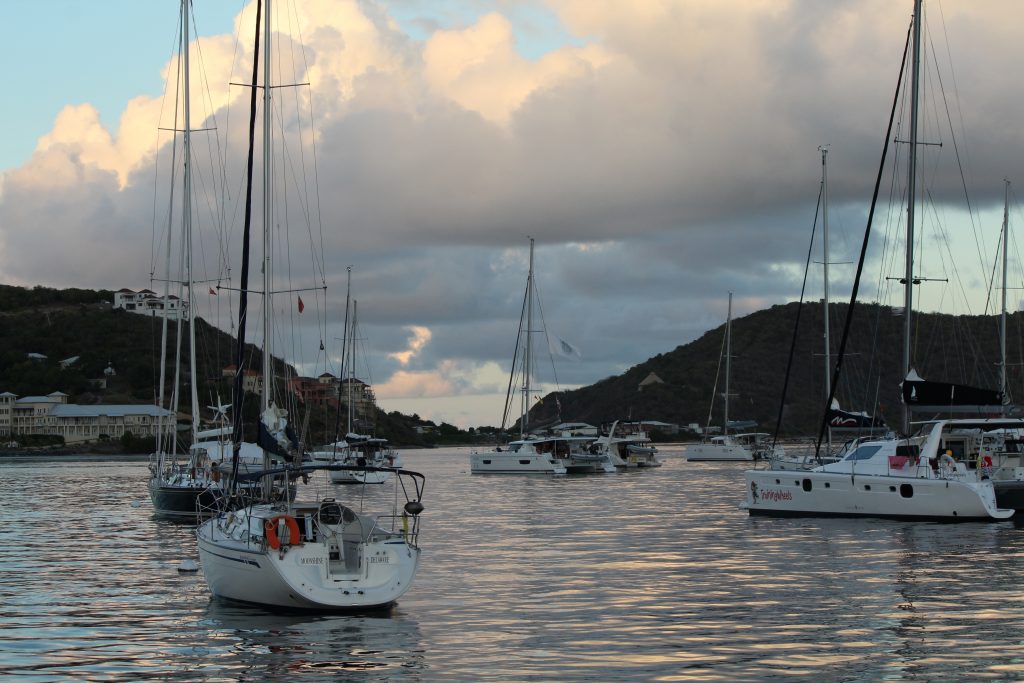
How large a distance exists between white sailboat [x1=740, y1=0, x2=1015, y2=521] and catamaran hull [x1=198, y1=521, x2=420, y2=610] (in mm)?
23099

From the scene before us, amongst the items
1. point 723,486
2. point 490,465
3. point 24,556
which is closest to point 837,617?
point 24,556

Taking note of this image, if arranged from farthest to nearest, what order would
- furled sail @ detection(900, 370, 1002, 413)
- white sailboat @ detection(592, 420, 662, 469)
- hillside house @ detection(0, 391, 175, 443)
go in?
1. hillside house @ detection(0, 391, 175, 443)
2. white sailboat @ detection(592, 420, 662, 469)
3. furled sail @ detection(900, 370, 1002, 413)

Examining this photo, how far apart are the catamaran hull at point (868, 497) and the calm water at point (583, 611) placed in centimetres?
63

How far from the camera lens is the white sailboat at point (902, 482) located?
4238 cm

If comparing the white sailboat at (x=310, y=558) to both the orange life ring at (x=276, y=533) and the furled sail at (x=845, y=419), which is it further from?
the furled sail at (x=845, y=419)

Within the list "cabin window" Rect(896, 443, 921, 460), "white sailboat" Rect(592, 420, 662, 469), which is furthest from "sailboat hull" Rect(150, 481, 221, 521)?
"white sailboat" Rect(592, 420, 662, 469)

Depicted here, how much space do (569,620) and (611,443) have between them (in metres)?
85.1

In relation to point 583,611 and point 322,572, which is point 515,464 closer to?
point 583,611

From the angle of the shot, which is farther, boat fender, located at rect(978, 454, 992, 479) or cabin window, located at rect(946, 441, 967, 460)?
cabin window, located at rect(946, 441, 967, 460)

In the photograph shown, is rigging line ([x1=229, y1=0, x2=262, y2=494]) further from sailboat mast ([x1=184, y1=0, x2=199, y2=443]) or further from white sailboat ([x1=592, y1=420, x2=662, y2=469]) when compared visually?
white sailboat ([x1=592, y1=420, x2=662, y2=469])

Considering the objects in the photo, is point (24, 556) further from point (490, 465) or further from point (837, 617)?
point (490, 465)

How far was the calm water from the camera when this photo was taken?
20406 millimetres

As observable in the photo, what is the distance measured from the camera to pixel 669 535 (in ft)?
139

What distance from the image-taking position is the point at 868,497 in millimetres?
43938
